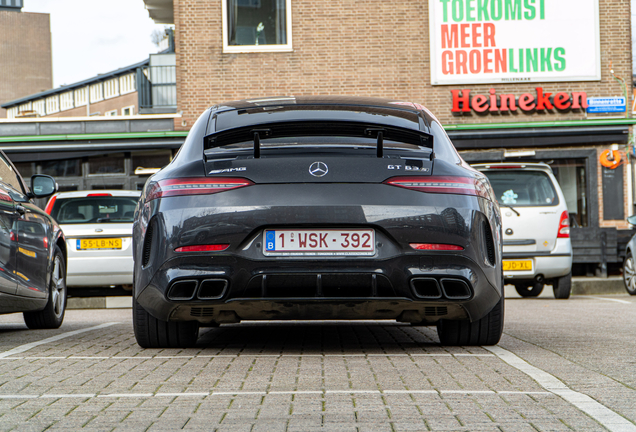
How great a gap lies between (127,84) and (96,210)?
54456 mm

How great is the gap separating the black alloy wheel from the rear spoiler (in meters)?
3.08

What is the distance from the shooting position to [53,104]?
221ft

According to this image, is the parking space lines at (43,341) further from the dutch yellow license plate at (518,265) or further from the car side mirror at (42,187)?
the dutch yellow license plate at (518,265)

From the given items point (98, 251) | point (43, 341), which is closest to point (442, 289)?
point (43, 341)

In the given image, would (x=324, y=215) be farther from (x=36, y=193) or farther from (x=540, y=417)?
(x=36, y=193)

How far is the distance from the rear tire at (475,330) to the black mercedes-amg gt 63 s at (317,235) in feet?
1.05

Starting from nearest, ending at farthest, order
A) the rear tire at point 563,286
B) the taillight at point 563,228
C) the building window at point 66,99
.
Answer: the taillight at point 563,228, the rear tire at point 563,286, the building window at point 66,99

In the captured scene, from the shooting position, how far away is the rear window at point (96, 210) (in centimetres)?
1155

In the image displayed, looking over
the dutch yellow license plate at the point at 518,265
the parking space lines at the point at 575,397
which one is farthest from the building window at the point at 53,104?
the parking space lines at the point at 575,397

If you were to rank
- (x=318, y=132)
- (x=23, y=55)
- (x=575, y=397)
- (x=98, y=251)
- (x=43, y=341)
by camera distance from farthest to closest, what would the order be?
(x=23, y=55) < (x=98, y=251) < (x=43, y=341) < (x=318, y=132) < (x=575, y=397)

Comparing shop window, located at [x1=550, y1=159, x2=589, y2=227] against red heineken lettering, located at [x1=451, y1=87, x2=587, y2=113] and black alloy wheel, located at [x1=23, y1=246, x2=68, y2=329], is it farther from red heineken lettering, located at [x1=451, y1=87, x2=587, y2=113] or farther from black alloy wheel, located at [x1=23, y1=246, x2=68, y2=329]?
black alloy wheel, located at [x1=23, y1=246, x2=68, y2=329]

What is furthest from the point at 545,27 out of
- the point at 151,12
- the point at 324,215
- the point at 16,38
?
the point at 16,38

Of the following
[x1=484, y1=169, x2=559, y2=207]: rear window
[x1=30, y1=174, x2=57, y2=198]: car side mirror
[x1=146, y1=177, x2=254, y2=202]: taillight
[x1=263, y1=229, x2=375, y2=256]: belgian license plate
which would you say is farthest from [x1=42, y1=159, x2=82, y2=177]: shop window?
[x1=263, y1=229, x2=375, y2=256]: belgian license plate

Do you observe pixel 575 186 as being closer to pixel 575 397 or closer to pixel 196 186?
pixel 196 186
